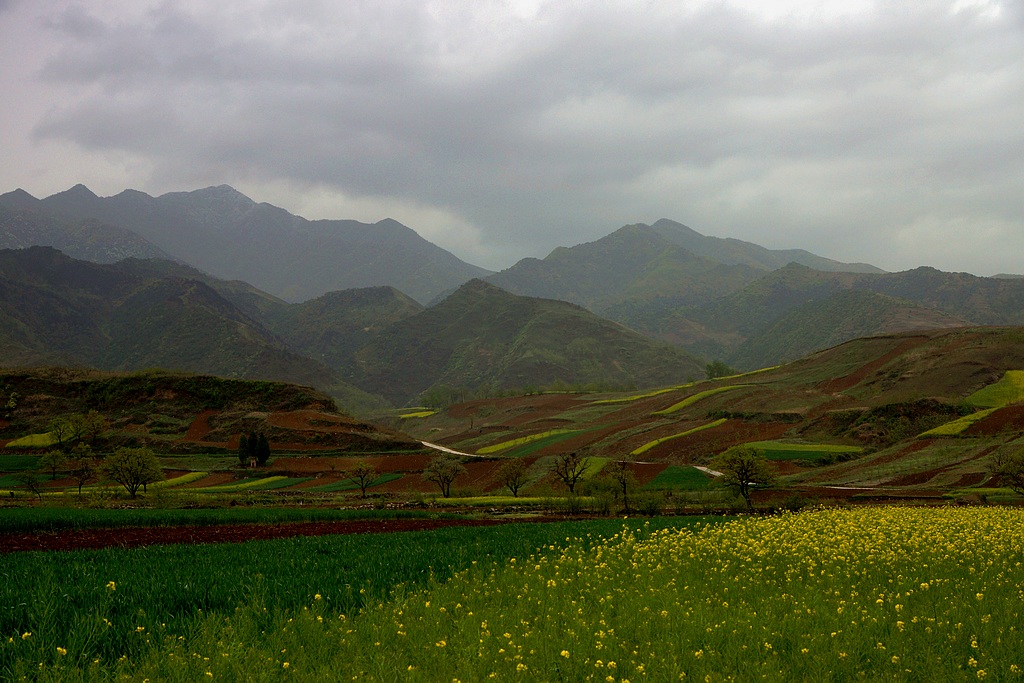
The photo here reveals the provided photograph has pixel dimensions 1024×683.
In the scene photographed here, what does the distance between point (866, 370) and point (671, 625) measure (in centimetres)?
13437

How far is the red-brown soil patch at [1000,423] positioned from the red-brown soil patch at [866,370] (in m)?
42.3

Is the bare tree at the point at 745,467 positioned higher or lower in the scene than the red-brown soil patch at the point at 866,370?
lower

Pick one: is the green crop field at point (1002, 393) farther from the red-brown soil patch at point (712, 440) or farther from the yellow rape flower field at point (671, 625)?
the yellow rape flower field at point (671, 625)

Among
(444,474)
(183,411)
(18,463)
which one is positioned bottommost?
(18,463)

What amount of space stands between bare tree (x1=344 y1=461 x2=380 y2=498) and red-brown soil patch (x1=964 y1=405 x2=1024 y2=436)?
74153 mm

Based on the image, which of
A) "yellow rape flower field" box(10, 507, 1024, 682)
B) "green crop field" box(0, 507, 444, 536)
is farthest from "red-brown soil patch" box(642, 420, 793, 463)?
"yellow rape flower field" box(10, 507, 1024, 682)

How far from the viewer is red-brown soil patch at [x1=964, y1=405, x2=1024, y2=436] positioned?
2940 inches

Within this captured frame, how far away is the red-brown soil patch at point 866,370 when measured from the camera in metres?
A: 124

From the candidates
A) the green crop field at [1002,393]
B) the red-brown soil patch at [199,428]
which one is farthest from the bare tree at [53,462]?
the green crop field at [1002,393]

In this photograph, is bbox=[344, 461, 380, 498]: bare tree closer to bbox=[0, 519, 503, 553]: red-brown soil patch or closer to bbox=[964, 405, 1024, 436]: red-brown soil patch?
bbox=[0, 519, 503, 553]: red-brown soil patch

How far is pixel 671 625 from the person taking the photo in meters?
12.5

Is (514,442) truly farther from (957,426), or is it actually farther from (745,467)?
(745,467)

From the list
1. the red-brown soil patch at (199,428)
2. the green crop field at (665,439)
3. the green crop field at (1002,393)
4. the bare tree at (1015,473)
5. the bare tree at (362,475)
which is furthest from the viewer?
the red-brown soil patch at (199,428)

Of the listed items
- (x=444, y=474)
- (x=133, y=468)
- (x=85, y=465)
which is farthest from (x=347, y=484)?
(x=85, y=465)
